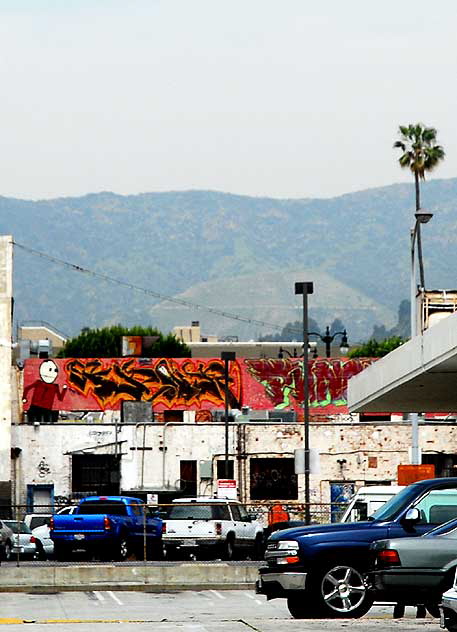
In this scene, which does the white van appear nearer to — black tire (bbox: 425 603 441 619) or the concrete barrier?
the concrete barrier

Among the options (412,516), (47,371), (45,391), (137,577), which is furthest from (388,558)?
(47,371)

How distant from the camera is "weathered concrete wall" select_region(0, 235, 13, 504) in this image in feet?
237

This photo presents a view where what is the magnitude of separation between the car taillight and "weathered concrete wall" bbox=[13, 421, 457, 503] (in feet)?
171

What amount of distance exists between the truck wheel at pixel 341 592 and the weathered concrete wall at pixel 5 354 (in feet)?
168

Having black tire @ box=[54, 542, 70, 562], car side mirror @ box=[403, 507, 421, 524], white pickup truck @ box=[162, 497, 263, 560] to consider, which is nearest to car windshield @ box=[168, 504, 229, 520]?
white pickup truck @ box=[162, 497, 263, 560]

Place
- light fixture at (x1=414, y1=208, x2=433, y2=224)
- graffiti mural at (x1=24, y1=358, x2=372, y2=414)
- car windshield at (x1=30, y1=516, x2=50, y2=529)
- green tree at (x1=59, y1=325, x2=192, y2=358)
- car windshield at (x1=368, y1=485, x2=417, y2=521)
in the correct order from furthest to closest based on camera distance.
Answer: green tree at (x1=59, y1=325, x2=192, y2=358) < graffiti mural at (x1=24, y1=358, x2=372, y2=414) < car windshield at (x1=30, y1=516, x2=50, y2=529) < light fixture at (x1=414, y1=208, x2=433, y2=224) < car windshield at (x1=368, y1=485, x2=417, y2=521)

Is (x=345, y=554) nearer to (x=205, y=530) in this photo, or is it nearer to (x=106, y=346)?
(x=205, y=530)

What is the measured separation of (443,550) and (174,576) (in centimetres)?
1502

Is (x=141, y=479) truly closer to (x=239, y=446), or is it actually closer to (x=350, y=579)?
(x=239, y=446)

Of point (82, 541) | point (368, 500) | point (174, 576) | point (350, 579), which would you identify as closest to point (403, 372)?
A: point (368, 500)

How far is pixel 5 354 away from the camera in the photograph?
74312 mm

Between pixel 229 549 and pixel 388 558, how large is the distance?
2262 centimetres

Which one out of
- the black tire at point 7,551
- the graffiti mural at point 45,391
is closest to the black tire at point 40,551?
the black tire at point 7,551

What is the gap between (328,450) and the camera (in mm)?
73500
